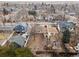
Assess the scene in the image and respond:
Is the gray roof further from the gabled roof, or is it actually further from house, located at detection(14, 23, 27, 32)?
the gabled roof

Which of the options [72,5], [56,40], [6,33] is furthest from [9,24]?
[72,5]

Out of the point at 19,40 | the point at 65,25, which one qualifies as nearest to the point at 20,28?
the point at 19,40

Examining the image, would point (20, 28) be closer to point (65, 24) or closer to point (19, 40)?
point (19, 40)

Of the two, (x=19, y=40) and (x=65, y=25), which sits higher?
(x=65, y=25)

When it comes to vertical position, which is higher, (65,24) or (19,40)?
(65,24)

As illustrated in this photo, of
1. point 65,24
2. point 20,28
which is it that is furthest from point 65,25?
point 20,28

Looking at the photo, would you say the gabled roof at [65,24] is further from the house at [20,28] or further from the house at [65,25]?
the house at [20,28]

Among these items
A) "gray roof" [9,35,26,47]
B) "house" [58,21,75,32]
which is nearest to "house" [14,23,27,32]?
"gray roof" [9,35,26,47]

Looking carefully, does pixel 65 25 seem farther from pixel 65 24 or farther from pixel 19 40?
pixel 19 40

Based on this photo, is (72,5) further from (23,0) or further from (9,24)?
(9,24)

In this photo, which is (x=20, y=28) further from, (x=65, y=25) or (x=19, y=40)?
(x=65, y=25)

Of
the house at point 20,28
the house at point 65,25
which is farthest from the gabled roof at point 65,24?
the house at point 20,28
